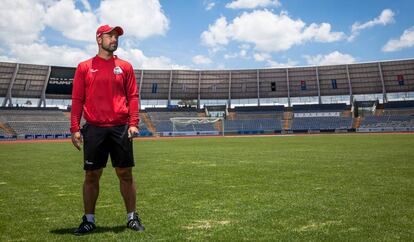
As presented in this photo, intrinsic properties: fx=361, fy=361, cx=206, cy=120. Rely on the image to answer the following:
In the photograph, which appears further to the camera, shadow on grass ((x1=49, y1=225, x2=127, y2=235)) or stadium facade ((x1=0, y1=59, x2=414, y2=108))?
stadium facade ((x1=0, y1=59, x2=414, y2=108))

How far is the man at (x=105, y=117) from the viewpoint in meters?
4.41

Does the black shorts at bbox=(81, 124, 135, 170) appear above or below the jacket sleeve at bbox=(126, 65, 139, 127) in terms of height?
below

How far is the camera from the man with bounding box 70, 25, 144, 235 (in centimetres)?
441

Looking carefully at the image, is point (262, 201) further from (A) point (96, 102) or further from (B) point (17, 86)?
(B) point (17, 86)

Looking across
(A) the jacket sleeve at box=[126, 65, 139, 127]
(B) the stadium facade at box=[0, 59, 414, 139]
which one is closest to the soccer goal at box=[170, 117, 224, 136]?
(B) the stadium facade at box=[0, 59, 414, 139]

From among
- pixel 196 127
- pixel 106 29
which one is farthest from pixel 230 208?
pixel 196 127

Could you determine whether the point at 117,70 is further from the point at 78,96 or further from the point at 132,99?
the point at 78,96

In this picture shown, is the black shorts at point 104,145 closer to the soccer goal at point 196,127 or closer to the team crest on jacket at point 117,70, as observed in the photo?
the team crest on jacket at point 117,70

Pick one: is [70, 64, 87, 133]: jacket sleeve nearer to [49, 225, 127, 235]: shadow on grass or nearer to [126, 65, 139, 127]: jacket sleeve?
[126, 65, 139, 127]: jacket sleeve

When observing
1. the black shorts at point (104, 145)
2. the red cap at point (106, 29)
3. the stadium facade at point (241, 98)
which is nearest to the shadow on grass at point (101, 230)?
the black shorts at point (104, 145)

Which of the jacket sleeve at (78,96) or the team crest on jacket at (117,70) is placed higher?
the team crest on jacket at (117,70)

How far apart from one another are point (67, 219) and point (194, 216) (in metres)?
1.73

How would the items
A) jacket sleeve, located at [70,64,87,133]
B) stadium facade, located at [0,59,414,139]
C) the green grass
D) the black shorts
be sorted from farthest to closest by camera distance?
stadium facade, located at [0,59,414,139] → jacket sleeve, located at [70,64,87,133] → the black shorts → the green grass

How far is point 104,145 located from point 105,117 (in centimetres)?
34
